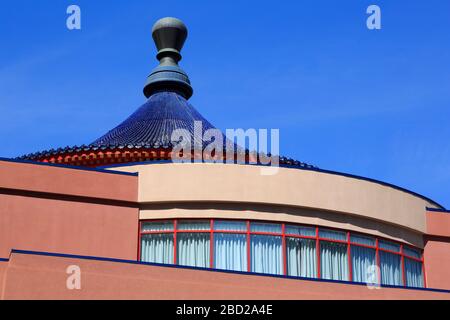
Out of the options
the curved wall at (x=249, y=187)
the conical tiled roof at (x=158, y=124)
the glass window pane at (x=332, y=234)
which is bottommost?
the glass window pane at (x=332, y=234)

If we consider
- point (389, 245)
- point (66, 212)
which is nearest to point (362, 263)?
point (389, 245)

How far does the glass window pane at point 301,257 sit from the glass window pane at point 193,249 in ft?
6.97

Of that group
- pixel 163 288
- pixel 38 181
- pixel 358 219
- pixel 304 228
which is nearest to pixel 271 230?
pixel 304 228

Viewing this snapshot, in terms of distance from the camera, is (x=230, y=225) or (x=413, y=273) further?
(x=413, y=273)

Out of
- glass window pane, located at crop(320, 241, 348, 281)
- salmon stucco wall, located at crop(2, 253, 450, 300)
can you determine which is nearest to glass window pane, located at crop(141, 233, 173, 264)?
salmon stucco wall, located at crop(2, 253, 450, 300)

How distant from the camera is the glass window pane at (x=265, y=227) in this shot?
25938mm

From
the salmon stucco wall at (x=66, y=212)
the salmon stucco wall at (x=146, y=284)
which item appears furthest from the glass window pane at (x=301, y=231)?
the salmon stucco wall at (x=66, y=212)

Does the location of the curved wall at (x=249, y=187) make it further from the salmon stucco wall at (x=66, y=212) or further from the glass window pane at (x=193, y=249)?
the glass window pane at (x=193, y=249)

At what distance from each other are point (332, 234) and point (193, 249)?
3771 millimetres

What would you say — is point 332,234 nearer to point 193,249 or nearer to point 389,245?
point 389,245

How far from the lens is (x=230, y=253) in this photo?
25609 mm

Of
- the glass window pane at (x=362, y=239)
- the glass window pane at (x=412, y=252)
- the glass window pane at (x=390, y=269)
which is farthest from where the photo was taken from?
the glass window pane at (x=412, y=252)

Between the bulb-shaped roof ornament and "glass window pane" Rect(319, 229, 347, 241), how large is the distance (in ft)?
51.5
